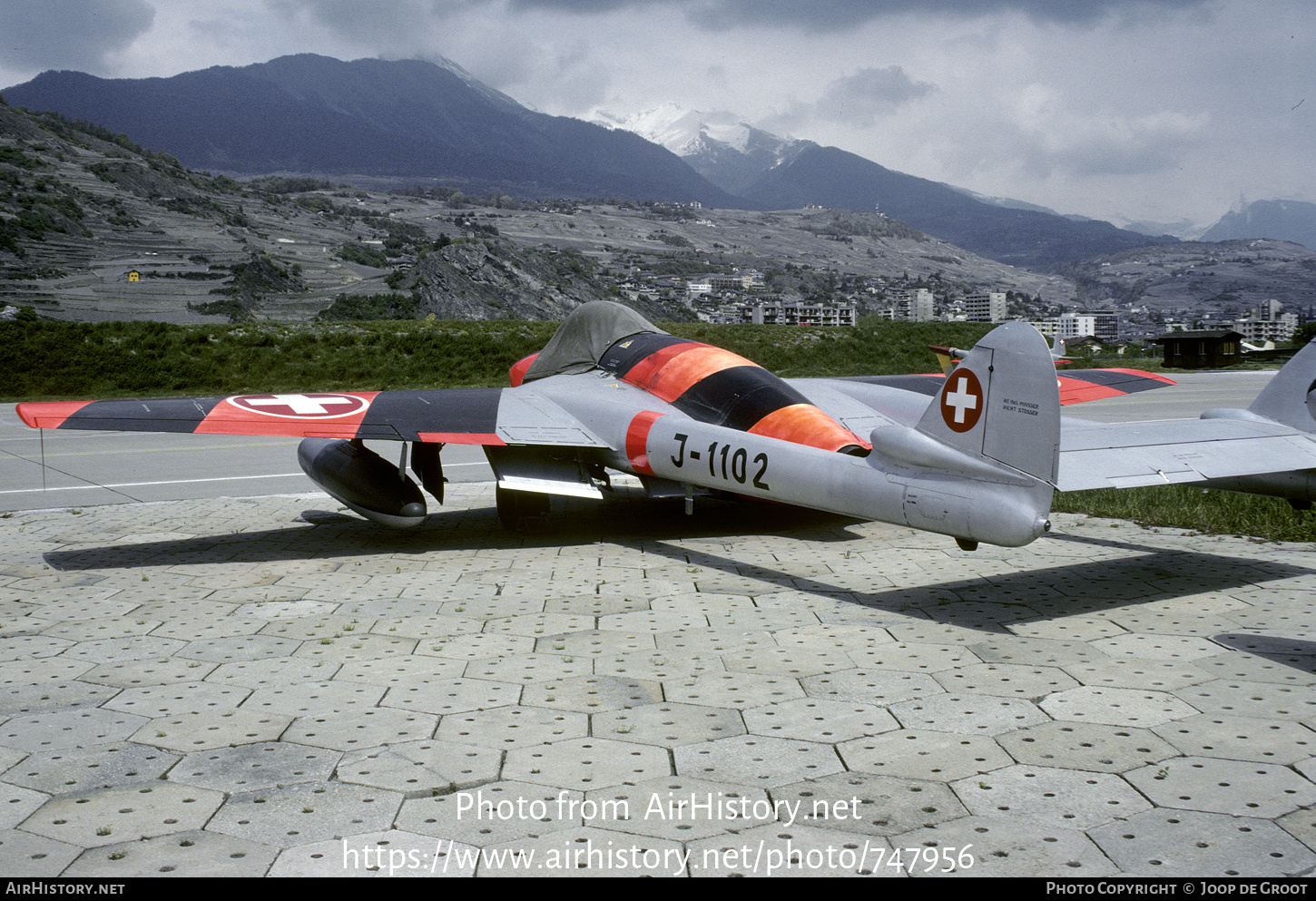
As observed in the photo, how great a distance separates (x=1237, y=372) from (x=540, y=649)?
156 ft

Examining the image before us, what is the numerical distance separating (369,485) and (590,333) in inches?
142

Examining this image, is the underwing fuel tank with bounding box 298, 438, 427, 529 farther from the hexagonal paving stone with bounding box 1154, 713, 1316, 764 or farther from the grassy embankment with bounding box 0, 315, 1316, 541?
the grassy embankment with bounding box 0, 315, 1316, 541

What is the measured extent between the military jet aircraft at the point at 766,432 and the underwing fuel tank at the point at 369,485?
2 centimetres

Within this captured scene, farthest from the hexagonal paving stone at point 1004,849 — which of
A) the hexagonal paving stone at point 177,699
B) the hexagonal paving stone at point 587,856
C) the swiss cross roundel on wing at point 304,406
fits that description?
the swiss cross roundel on wing at point 304,406

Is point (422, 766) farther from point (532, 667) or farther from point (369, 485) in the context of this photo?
point (369, 485)

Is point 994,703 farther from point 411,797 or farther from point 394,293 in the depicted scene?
point 394,293

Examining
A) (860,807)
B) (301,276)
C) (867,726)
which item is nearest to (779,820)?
(860,807)

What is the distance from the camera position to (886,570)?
8477 millimetres

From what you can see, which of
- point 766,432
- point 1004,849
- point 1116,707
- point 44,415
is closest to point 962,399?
point 1116,707

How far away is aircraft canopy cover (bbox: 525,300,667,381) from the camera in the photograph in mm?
12094

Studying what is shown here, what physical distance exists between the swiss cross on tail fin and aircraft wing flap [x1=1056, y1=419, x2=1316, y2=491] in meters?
0.36

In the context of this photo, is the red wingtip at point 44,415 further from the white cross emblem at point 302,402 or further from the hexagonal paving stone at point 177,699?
the hexagonal paving stone at point 177,699

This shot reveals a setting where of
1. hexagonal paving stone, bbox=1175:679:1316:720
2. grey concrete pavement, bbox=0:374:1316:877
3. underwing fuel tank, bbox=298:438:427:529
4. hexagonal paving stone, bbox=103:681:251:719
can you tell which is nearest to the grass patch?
grey concrete pavement, bbox=0:374:1316:877

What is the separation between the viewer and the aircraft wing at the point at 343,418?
31.6 ft
